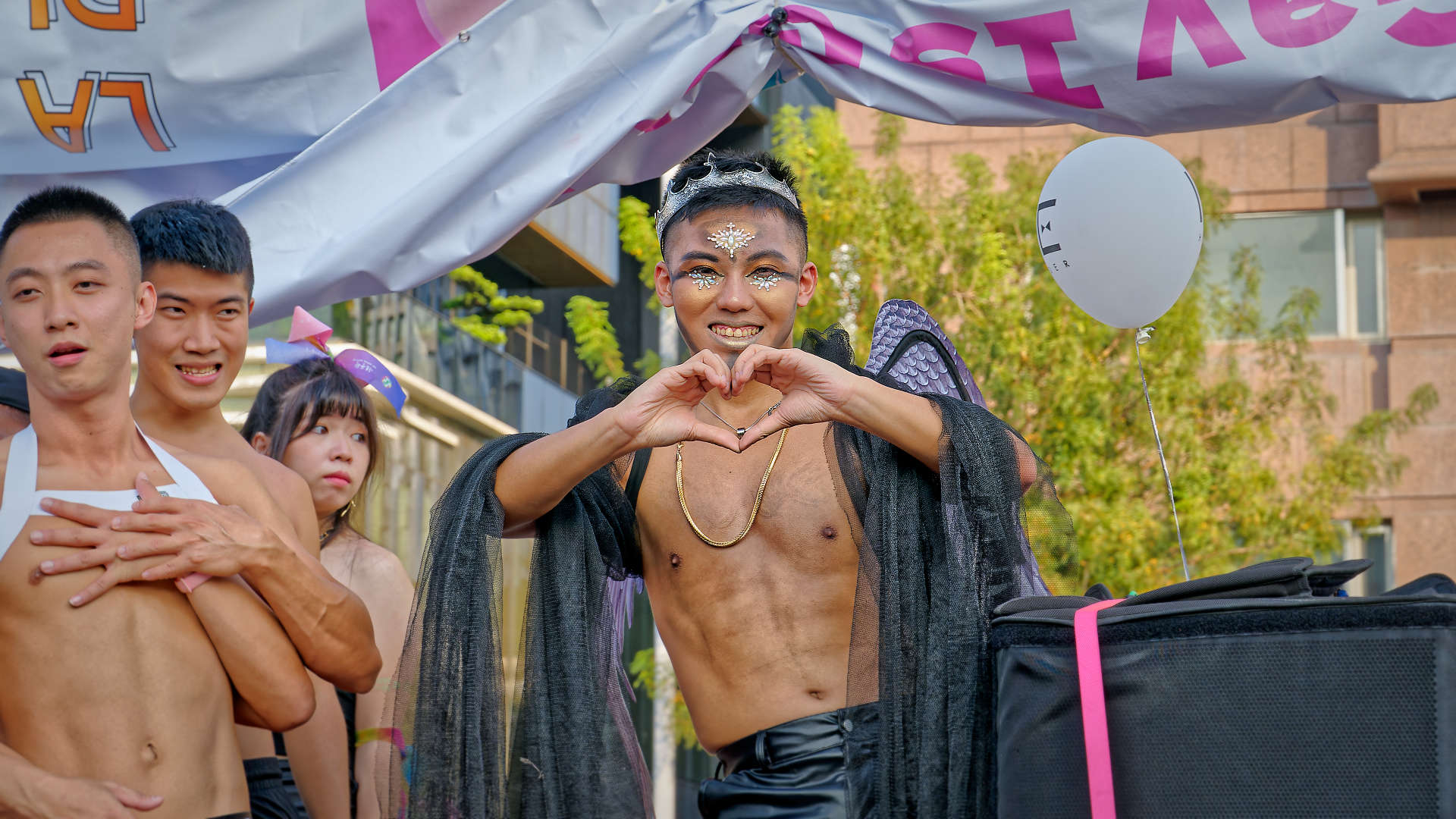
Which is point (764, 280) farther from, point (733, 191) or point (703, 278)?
point (733, 191)

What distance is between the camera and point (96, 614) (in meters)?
2.85

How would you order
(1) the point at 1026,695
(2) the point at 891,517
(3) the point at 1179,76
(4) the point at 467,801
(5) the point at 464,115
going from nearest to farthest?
1. (1) the point at 1026,695
2. (4) the point at 467,801
3. (2) the point at 891,517
4. (3) the point at 1179,76
5. (5) the point at 464,115

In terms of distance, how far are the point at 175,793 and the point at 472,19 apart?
73.6 inches

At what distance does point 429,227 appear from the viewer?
336cm

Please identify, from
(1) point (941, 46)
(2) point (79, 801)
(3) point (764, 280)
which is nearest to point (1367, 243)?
(1) point (941, 46)

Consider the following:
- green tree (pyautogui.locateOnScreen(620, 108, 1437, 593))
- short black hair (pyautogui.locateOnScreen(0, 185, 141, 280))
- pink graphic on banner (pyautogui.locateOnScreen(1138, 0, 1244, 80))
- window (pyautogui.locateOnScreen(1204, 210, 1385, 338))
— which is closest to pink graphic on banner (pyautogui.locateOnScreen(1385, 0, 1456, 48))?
pink graphic on banner (pyautogui.locateOnScreen(1138, 0, 1244, 80))

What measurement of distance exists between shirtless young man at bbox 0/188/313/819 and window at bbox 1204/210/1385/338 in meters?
15.1

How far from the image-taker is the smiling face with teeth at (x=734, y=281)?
325cm

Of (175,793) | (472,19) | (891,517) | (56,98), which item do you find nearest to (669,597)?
(891,517)

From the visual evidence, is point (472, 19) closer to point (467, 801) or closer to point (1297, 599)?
point (467, 801)

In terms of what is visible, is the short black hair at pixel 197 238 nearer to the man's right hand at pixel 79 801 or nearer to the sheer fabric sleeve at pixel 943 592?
the man's right hand at pixel 79 801

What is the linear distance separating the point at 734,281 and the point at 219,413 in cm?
141

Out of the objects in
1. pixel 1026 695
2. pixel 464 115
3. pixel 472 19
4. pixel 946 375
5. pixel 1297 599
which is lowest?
pixel 1026 695

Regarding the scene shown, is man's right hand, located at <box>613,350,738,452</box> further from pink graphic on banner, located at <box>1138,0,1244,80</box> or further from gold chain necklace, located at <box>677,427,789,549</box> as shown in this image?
pink graphic on banner, located at <box>1138,0,1244,80</box>
